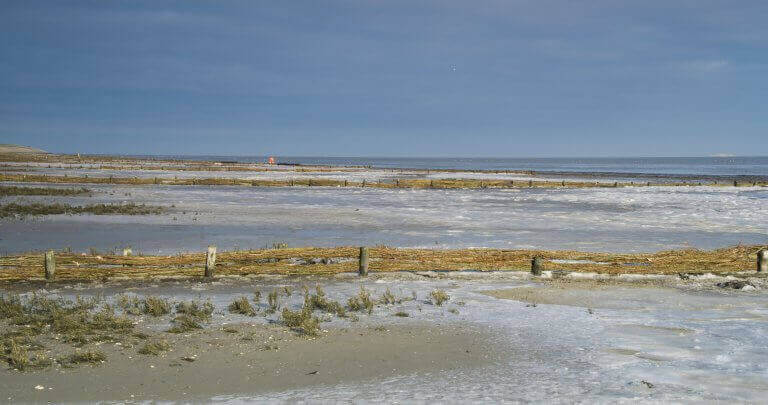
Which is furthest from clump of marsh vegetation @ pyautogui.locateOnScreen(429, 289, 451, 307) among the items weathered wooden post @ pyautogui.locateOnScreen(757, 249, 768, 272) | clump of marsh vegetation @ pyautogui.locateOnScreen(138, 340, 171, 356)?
weathered wooden post @ pyautogui.locateOnScreen(757, 249, 768, 272)

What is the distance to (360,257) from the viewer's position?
17.1m

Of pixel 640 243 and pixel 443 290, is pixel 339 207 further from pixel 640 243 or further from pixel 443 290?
pixel 443 290

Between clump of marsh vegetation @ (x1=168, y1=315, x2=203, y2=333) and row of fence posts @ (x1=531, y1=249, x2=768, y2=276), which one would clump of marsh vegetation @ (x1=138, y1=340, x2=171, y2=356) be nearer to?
clump of marsh vegetation @ (x1=168, y1=315, x2=203, y2=333)

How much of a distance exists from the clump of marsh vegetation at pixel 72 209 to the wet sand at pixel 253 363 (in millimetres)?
25908

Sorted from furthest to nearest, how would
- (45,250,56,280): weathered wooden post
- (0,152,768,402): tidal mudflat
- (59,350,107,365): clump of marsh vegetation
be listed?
(45,250,56,280): weathered wooden post < (59,350,107,365): clump of marsh vegetation < (0,152,768,402): tidal mudflat

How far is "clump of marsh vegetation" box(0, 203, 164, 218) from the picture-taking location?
3309cm

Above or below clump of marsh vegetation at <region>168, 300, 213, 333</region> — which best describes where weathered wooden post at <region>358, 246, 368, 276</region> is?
above

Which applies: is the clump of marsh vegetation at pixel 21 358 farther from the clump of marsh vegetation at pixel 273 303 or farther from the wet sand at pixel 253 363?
the clump of marsh vegetation at pixel 273 303

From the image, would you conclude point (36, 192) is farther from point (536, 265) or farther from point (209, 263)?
point (536, 265)

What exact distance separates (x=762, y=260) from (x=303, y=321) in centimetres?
1319

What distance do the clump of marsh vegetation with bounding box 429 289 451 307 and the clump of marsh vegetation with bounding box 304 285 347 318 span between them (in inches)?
84.6

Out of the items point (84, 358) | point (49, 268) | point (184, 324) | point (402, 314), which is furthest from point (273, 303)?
point (49, 268)

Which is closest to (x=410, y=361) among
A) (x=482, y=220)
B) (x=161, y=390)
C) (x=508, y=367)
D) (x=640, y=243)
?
(x=508, y=367)

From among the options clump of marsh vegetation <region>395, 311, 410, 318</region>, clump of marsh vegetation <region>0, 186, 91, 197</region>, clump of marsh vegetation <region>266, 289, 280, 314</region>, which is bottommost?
clump of marsh vegetation <region>395, 311, 410, 318</region>
